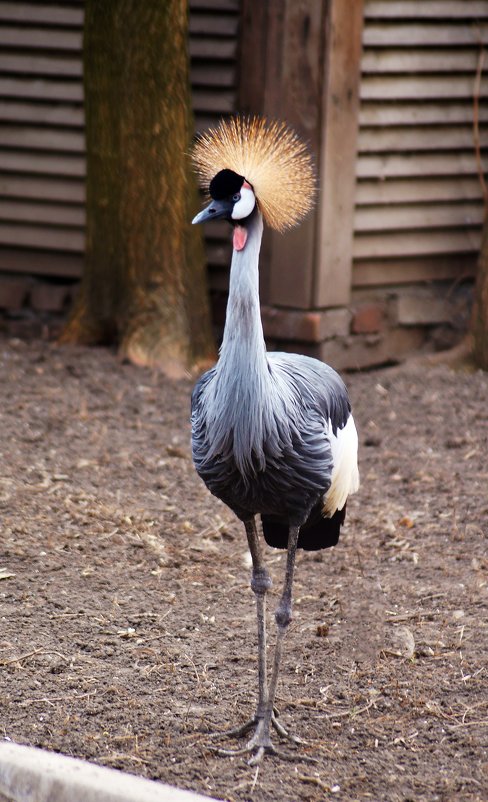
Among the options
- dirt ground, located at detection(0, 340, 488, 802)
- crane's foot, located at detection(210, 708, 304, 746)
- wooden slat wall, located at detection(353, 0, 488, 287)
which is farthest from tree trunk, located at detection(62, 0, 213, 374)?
crane's foot, located at detection(210, 708, 304, 746)

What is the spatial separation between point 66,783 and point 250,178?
5.68 ft

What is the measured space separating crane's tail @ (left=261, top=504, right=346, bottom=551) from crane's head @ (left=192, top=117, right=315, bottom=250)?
3.25 feet

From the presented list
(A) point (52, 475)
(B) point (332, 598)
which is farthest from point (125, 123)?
(B) point (332, 598)

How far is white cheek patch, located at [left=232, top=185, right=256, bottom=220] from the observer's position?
9.86 ft

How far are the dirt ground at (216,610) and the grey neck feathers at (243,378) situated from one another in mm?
962

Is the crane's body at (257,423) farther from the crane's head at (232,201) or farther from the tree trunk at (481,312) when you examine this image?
the tree trunk at (481,312)

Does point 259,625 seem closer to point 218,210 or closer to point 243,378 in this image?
point 243,378

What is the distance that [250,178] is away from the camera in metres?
3.08

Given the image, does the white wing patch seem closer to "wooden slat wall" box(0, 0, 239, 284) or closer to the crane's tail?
the crane's tail

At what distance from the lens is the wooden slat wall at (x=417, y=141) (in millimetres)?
6953

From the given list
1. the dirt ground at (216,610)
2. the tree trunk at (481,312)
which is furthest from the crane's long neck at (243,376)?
the tree trunk at (481,312)

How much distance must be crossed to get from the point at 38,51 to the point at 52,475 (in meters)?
3.62

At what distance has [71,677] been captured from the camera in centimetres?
369

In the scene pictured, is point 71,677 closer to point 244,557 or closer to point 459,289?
point 244,557
